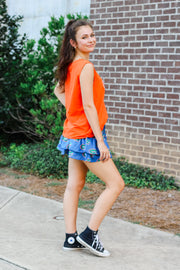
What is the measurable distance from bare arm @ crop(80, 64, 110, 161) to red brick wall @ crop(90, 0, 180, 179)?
301 centimetres

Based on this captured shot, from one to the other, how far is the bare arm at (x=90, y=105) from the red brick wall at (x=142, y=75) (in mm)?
3006

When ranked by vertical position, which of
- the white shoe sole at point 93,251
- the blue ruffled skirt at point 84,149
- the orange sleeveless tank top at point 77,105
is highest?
the orange sleeveless tank top at point 77,105

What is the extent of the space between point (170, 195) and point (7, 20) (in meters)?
4.68

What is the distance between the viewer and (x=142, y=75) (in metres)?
6.20

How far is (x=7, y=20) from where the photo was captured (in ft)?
25.9

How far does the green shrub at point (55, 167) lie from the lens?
586 cm

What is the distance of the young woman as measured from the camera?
307 centimetres

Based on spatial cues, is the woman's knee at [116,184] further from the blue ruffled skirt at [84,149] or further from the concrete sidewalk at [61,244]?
the concrete sidewalk at [61,244]

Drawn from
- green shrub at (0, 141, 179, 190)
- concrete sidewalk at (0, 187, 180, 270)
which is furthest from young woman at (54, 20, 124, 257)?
green shrub at (0, 141, 179, 190)

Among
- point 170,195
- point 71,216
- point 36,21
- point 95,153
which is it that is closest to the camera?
point 95,153

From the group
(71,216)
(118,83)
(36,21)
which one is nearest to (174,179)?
(118,83)

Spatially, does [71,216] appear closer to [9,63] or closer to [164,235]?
[164,235]

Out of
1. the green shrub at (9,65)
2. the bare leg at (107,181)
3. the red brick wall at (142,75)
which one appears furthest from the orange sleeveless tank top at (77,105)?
the green shrub at (9,65)

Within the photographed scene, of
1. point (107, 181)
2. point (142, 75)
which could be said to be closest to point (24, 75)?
point (142, 75)
